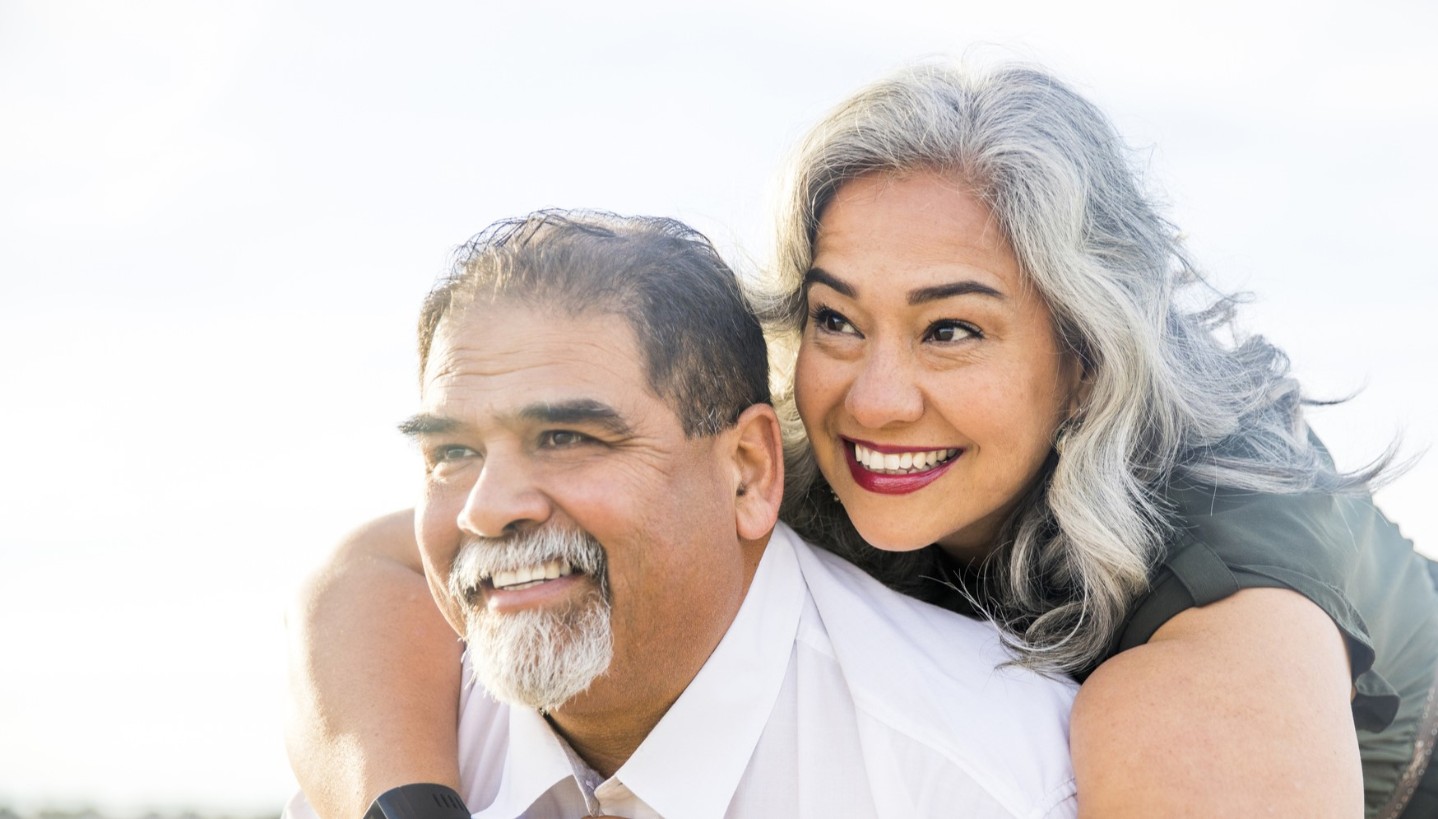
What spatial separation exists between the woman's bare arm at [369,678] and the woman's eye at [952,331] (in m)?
1.37

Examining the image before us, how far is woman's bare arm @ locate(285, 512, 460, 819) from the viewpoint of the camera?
3.08 meters

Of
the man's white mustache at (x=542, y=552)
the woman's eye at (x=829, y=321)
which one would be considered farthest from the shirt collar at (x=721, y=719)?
Answer: the woman's eye at (x=829, y=321)

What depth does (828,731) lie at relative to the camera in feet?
9.50

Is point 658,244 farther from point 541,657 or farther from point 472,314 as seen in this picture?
point 541,657

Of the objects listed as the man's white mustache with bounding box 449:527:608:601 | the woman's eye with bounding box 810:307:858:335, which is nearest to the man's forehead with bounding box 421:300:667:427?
the man's white mustache with bounding box 449:527:608:601

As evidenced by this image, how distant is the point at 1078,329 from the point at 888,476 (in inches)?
21.4

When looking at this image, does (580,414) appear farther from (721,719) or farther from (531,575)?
(721,719)

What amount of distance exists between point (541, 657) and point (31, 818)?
965 cm

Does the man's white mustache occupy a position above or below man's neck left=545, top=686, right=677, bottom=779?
above

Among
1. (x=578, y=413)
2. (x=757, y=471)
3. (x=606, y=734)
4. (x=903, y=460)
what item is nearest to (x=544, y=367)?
(x=578, y=413)

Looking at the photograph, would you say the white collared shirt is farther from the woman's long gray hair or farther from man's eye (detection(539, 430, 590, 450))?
man's eye (detection(539, 430, 590, 450))

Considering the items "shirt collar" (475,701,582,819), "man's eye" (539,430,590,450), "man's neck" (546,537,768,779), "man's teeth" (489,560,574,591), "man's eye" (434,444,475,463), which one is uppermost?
"man's eye" (539,430,590,450)

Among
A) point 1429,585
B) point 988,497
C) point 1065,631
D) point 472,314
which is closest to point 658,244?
point 472,314

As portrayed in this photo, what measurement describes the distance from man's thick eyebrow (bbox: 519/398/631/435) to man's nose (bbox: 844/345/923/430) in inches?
24.0
